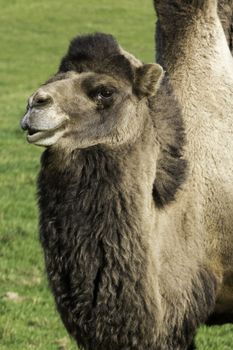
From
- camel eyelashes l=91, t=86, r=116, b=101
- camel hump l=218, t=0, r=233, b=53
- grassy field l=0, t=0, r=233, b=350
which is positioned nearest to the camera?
camel eyelashes l=91, t=86, r=116, b=101

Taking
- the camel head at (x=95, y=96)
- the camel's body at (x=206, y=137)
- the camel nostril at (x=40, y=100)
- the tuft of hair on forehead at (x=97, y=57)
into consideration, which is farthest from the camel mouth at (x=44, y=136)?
the camel's body at (x=206, y=137)

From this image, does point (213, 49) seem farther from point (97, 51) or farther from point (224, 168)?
point (97, 51)

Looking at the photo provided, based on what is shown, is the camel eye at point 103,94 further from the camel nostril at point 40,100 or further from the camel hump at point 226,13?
the camel hump at point 226,13

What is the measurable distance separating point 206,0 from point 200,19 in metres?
0.11

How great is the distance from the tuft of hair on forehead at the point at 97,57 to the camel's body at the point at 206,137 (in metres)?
0.61

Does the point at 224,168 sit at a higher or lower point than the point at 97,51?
lower

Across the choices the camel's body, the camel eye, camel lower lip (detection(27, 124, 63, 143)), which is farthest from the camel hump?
camel lower lip (detection(27, 124, 63, 143))

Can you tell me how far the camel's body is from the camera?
14.7 ft

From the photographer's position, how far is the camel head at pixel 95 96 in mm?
3895

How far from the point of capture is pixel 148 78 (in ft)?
13.8

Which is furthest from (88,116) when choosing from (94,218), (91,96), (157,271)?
(157,271)

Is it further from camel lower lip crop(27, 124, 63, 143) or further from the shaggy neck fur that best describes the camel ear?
camel lower lip crop(27, 124, 63, 143)

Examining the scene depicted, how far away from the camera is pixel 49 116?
12.5 feet

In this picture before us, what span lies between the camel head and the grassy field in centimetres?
227
